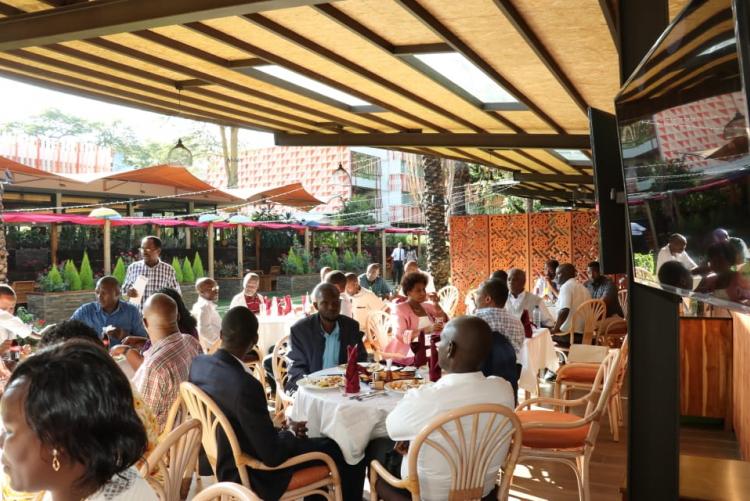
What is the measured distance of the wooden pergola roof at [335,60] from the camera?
3.43 m

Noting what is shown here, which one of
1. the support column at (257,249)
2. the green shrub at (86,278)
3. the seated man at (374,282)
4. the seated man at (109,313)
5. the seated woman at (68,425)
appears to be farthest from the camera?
the support column at (257,249)

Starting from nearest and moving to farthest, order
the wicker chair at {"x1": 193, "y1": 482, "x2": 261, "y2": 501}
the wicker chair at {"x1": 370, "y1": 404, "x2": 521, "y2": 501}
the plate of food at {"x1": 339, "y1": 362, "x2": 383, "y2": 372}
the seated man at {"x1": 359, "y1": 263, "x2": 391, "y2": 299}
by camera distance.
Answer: the wicker chair at {"x1": 193, "y1": 482, "x2": 261, "y2": 501} < the wicker chair at {"x1": 370, "y1": 404, "x2": 521, "y2": 501} < the plate of food at {"x1": 339, "y1": 362, "x2": 383, "y2": 372} < the seated man at {"x1": 359, "y1": 263, "x2": 391, "y2": 299}

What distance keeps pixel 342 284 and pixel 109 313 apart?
2.57 m

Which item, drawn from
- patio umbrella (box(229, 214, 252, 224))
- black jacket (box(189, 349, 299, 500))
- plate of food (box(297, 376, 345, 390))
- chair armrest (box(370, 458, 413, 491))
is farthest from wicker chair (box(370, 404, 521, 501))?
patio umbrella (box(229, 214, 252, 224))

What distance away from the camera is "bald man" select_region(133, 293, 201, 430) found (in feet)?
11.4

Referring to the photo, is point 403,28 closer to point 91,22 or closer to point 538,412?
point 91,22

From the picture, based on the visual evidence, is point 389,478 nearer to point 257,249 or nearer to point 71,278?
point 71,278

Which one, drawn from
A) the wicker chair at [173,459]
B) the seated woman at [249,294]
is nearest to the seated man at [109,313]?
the seated woman at [249,294]

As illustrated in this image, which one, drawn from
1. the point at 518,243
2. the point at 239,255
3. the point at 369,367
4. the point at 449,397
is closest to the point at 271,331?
the point at 369,367

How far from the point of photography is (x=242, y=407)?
3.00 meters

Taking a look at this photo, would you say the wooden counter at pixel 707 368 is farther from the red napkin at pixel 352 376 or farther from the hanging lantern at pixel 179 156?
the hanging lantern at pixel 179 156

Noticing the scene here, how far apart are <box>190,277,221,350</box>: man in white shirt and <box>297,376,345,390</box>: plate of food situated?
2.67m

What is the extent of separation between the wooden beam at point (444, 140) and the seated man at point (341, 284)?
1.59 metres

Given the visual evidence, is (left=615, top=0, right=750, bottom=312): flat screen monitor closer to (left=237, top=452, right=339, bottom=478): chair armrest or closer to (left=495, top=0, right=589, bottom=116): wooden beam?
(left=495, top=0, right=589, bottom=116): wooden beam
